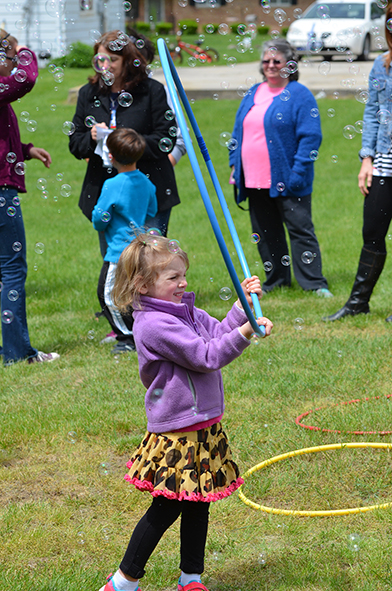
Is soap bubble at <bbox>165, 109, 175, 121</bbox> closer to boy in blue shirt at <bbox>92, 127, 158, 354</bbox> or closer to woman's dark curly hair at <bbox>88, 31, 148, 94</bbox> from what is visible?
woman's dark curly hair at <bbox>88, 31, 148, 94</bbox>

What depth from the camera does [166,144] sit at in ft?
15.5

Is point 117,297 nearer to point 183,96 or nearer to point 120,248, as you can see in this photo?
point 183,96

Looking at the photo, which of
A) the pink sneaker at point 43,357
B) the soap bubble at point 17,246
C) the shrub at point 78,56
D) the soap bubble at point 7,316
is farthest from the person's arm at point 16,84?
the shrub at point 78,56

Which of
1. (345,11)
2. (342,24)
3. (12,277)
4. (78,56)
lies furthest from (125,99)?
(345,11)

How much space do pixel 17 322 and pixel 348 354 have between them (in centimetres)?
214

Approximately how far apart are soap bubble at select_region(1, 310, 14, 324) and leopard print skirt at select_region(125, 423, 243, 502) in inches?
96.5

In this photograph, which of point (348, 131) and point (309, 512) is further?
point (348, 131)

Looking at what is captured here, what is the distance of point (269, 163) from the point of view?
6.12 meters

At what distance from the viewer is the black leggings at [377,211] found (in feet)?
16.8

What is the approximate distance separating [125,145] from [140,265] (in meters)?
2.29

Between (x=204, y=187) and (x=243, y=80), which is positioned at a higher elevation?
(x=204, y=187)

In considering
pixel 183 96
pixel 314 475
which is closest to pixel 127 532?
pixel 314 475

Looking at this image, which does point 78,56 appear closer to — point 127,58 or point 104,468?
point 127,58

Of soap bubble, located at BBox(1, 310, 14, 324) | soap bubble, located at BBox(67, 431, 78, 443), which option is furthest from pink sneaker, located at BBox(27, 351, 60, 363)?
soap bubble, located at BBox(67, 431, 78, 443)
